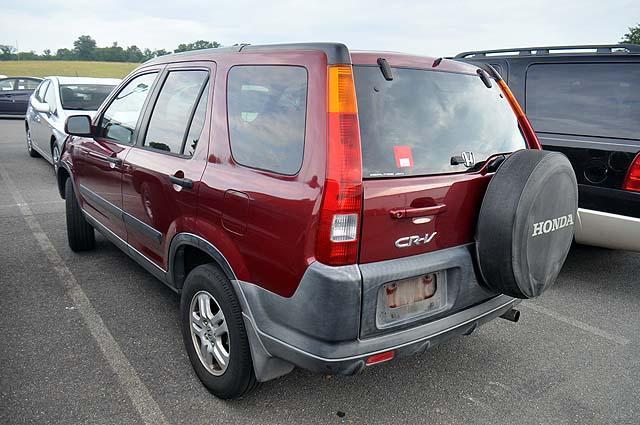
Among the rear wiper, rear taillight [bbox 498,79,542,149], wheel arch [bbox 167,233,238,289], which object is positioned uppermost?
the rear wiper

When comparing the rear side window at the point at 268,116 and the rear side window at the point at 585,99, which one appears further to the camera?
the rear side window at the point at 585,99

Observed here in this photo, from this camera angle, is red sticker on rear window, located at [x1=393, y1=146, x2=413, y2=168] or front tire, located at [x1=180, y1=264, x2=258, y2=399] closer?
red sticker on rear window, located at [x1=393, y1=146, x2=413, y2=168]

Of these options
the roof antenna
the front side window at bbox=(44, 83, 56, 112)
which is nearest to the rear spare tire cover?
the roof antenna

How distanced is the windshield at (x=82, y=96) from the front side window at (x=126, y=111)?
459 centimetres

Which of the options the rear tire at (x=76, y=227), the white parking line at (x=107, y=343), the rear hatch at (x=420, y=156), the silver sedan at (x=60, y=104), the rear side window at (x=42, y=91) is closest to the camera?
the rear hatch at (x=420, y=156)

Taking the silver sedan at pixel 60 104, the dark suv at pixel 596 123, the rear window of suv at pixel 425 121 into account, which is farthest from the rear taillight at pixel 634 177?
the silver sedan at pixel 60 104

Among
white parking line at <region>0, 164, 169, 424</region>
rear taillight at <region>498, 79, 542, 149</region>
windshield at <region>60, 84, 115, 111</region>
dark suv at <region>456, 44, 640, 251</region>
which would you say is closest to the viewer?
white parking line at <region>0, 164, 169, 424</region>

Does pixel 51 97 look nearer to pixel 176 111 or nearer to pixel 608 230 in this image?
pixel 176 111

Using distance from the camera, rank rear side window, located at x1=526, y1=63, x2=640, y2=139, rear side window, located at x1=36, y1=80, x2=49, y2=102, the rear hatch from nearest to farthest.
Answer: the rear hatch
rear side window, located at x1=526, y1=63, x2=640, y2=139
rear side window, located at x1=36, y1=80, x2=49, y2=102

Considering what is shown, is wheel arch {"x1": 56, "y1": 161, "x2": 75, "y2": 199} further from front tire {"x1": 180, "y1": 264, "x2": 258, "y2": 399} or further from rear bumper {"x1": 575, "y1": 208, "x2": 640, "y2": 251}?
rear bumper {"x1": 575, "y1": 208, "x2": 640, "y2": 251}

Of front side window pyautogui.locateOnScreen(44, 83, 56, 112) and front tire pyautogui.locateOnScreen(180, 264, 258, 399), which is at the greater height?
front side window pyautogui.locateOnScreen(44, 83, 56, 112)

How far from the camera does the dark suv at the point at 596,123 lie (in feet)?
12.7

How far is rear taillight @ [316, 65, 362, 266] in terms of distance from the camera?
6.55ft

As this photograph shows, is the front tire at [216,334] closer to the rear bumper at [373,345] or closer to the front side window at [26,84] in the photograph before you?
the rear bumper at [373,345]
